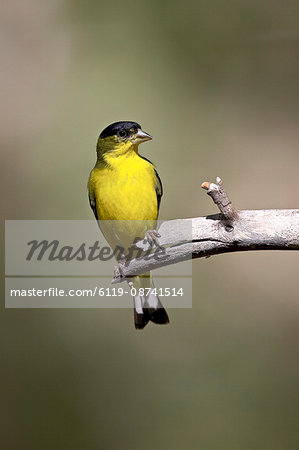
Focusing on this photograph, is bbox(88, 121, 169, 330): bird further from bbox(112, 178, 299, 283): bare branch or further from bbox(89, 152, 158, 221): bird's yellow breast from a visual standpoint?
bbox(112, 178, 299, 283): bare branch

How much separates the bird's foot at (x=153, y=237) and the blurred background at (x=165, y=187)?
2264mm

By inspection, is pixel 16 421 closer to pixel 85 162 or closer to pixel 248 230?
pixel 85 162

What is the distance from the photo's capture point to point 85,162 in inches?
214

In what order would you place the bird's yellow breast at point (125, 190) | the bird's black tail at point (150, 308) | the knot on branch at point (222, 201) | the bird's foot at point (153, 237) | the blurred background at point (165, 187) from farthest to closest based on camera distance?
1. the blurred background at point (165, 187)
2. the bird's black tail at point (150, 308)
3. the bird's yellow breast at point (125, 190)
4. the bird's foot at point (153, 237)
5. the knot on branch at point (222, 201)

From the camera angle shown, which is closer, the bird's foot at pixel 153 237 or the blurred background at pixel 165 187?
the bird's foot at pixel 153 237

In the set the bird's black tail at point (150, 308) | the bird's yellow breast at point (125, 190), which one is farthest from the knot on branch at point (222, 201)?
the bird's black tail at point (150, 308)

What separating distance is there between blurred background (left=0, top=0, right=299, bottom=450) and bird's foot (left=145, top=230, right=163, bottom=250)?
2.26 metres

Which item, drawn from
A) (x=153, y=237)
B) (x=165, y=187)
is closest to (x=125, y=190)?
(x=153, y=237)

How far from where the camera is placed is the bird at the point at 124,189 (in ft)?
9.42

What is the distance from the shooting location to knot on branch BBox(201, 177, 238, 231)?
2406 millimetres

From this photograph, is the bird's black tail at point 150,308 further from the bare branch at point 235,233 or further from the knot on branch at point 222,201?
the knot on branch at point 222,201

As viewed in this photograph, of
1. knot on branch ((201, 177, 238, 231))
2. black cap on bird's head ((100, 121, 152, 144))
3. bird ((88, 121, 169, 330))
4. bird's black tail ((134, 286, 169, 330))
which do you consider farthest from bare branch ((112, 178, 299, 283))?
bird's black tail ((134, 286, 169, 330))
